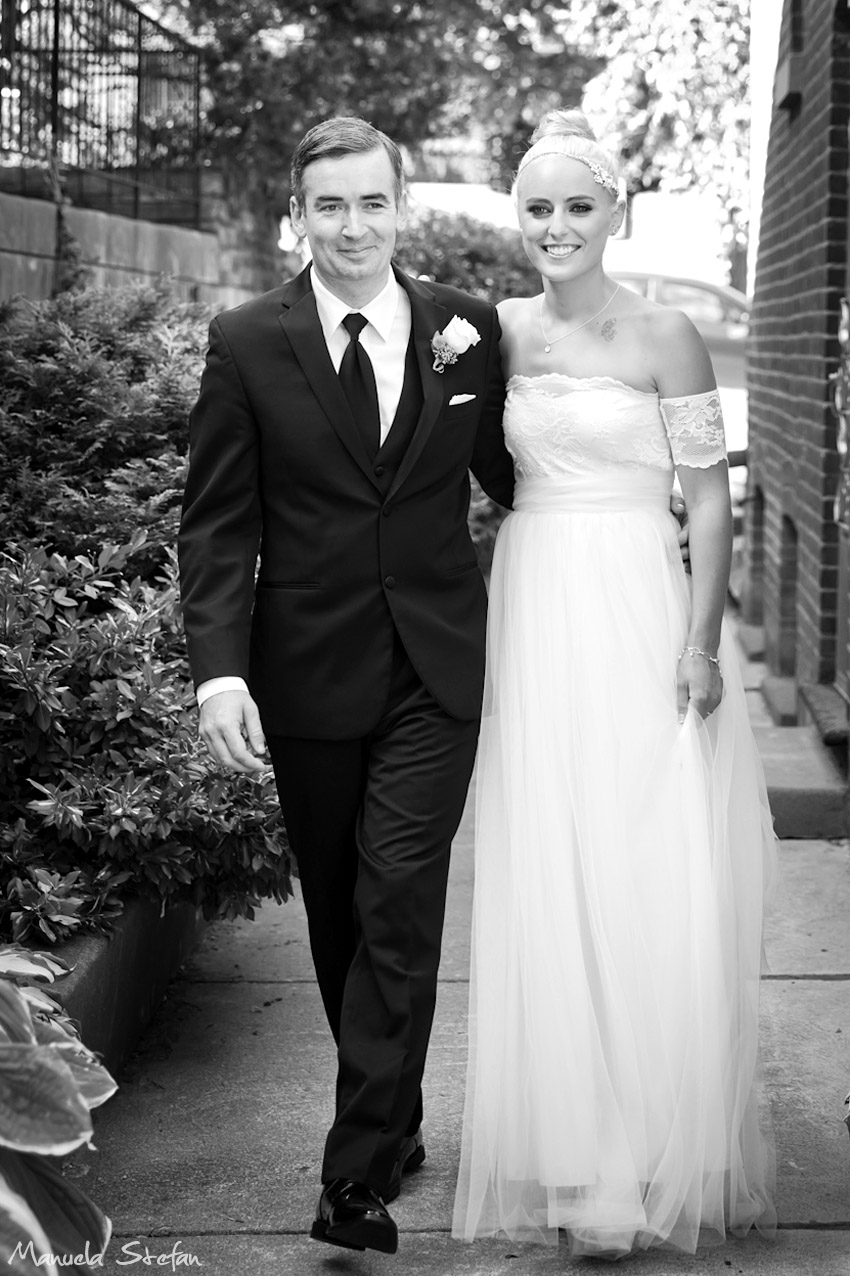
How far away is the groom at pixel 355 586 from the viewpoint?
126 inches

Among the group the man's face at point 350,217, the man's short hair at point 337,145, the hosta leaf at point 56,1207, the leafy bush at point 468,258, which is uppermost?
the leafy bush at point 468,258

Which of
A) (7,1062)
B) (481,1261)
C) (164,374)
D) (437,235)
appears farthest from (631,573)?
(437,235)

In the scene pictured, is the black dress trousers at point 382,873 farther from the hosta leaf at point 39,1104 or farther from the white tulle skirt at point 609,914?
the hosta leaf at point 39,1104

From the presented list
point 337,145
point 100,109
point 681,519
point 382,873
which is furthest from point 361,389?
point 100,109

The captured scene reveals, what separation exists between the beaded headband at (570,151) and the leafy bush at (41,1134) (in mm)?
1986

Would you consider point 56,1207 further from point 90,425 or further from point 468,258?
point 468,258

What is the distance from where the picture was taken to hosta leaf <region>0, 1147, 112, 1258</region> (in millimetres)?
2275

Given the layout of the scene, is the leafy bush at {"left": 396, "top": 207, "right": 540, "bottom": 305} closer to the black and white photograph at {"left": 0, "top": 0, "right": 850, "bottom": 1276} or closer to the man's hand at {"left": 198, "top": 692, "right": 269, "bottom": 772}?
the black and white photograph at {"left": 0, "top": 0, "right": 850, "bottom": 1276}

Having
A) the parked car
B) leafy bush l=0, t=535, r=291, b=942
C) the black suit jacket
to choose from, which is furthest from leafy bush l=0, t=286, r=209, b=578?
the parked car

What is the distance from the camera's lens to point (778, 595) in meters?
8.35

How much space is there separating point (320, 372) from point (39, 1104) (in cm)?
158

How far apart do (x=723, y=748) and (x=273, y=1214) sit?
1.31 meters

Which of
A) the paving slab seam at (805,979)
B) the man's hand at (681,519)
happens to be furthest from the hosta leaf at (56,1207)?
the paving slab seam at (805,979)

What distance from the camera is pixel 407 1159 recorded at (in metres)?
3.55
